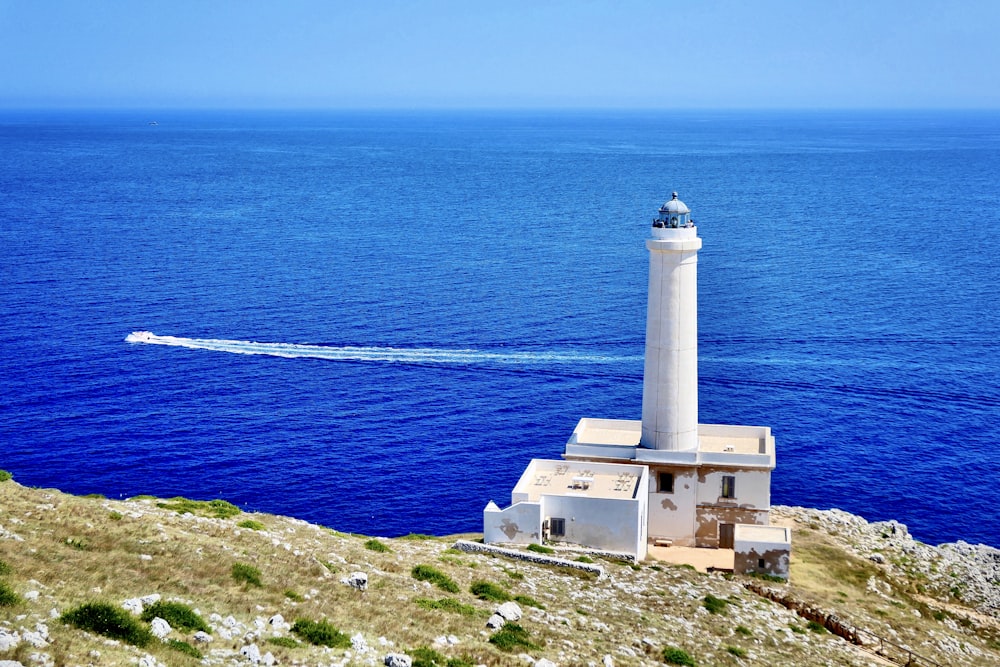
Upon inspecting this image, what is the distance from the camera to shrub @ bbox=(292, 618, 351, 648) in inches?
1115

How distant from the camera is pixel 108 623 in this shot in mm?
25766

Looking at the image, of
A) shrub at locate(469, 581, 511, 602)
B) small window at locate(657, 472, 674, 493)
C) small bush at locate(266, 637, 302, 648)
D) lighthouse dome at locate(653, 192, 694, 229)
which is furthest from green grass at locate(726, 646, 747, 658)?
lighthouse dome at locate(653, 192, 694, 229)

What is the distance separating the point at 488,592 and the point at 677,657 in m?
7.01

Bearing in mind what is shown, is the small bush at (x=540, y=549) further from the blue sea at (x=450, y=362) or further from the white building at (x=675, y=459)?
the blue sea at (x=450, y=362)

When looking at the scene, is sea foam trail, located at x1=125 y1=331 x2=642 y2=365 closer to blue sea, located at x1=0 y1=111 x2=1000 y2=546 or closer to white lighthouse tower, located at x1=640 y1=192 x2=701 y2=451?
blue sea, located at x1=0 y1=111 x2=1000 y2=546

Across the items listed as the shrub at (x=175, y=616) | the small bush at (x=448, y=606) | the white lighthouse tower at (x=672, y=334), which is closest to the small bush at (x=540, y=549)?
the white lighthouse tower at (x=672, y=334)

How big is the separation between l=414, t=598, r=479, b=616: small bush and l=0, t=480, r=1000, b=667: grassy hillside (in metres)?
0.09

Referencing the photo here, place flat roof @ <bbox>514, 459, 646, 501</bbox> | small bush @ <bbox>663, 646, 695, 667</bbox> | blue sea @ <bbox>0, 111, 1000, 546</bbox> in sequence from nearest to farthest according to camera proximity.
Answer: small bush @ <bbox>663, 646, 695, 667</bbox>
flat roof @ <bbox>514, 459, 646, 501</bbox>
blue sea @ <bbox>0, 111, 1000, 546</bbox>

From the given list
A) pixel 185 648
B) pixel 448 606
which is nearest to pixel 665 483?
pixel 448 606

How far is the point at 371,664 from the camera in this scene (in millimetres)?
27797

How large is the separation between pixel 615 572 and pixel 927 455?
131 ft

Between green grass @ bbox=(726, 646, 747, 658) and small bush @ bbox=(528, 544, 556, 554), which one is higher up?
green grass @ bbox=(726, 646, 747, 658)

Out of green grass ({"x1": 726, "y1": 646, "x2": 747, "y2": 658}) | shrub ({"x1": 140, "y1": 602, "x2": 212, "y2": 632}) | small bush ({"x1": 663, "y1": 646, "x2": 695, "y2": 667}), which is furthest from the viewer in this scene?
green grass ({"x1": 726, "y1": 646, "x2": 747, "y2": 658})

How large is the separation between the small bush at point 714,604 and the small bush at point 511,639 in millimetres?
10836
